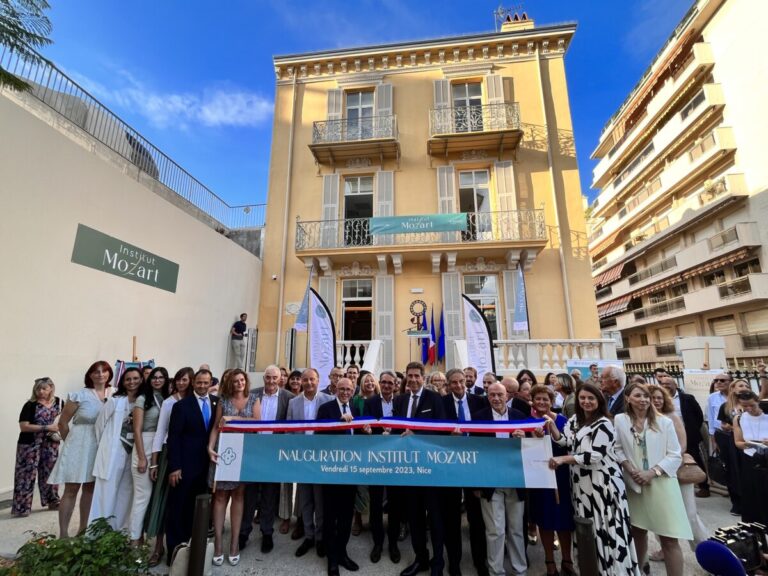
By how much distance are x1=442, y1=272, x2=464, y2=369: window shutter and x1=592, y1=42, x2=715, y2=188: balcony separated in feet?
66.6

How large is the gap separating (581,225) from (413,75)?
7740mm

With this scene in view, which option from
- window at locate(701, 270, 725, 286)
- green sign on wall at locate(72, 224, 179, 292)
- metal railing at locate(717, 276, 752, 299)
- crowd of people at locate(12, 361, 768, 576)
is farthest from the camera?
window at locate(701, 270, 725, 286)

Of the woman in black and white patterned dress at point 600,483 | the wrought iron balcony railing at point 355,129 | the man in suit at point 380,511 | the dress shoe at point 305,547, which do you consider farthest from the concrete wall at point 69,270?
the woman in black and white patterned dress at point 600,483

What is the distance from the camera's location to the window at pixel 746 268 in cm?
1609

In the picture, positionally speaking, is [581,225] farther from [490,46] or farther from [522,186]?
[490,46]

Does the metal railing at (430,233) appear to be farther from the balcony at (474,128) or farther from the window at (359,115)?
the window at (359,115)

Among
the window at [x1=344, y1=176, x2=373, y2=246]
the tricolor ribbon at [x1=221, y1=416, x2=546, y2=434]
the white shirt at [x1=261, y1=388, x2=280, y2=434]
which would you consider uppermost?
the window at [x1=344, y1=176, x2=373, y2=246]

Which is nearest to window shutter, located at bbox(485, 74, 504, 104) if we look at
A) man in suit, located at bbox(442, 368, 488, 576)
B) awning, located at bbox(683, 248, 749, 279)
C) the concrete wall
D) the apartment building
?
the concrete wall

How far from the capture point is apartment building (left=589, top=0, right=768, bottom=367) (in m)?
16.2

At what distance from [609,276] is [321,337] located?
2863cm

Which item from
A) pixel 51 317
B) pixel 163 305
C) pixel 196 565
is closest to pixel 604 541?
pixel 196 565

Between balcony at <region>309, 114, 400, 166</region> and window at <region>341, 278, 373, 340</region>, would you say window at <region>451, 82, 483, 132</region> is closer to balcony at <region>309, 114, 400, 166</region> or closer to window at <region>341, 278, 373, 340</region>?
balcony at <region>309, 114, 400, 166</region>

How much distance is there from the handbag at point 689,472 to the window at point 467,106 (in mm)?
10728

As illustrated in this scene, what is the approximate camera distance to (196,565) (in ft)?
9.06
